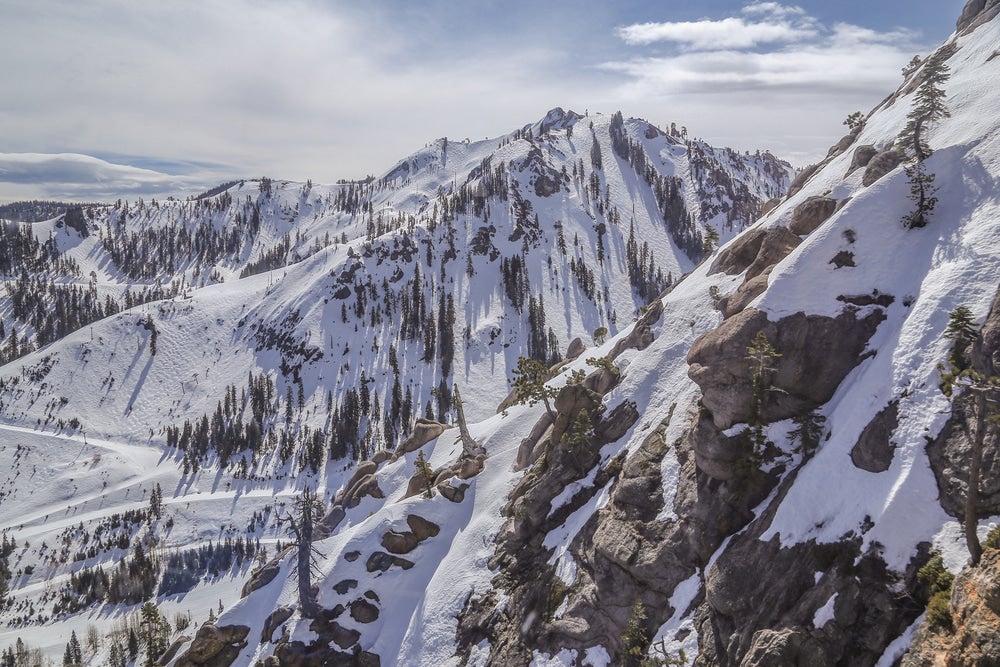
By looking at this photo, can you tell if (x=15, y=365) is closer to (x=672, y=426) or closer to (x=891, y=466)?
(x=672, y=426)

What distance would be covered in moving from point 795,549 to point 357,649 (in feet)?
121

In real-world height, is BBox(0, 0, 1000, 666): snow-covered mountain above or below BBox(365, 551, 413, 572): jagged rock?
above

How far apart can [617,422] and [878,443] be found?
2139 centimetres

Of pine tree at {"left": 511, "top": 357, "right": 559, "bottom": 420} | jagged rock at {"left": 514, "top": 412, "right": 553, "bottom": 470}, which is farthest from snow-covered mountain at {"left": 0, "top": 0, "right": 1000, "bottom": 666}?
pine tree at {"left": 511, "top": 357, "right": 559, "bottom": 420}

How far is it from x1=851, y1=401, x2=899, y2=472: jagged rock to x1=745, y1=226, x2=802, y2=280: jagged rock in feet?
59.7

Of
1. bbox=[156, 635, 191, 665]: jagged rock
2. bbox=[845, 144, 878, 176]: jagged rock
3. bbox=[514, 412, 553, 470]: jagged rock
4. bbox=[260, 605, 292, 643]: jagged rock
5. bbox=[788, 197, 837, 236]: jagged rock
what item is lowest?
bbox=[156, 635, 191, 665]: jagged rock

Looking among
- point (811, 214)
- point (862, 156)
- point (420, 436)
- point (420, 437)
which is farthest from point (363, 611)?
point (862, 156)

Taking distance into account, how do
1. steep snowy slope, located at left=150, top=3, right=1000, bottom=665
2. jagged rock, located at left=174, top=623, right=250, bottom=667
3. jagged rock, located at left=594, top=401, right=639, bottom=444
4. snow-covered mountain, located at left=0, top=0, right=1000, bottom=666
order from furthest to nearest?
jagged rock, located at left=174, top=623, right=250, bottom=667 → jagged rock, located at left=594, top=401, right=639, bottom=444 → steep snowy slope, located at left=150, top=3, right=1000, bottom=665 → snow-covered mountain, located at left=0, top=0, right=1000, bottom=666

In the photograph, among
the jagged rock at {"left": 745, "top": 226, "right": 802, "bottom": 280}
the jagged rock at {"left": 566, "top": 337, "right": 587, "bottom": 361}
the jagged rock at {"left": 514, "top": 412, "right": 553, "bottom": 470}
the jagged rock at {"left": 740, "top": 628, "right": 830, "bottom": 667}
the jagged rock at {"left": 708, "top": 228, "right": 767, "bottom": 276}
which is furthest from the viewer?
the jagged rock at {"left": 566, "top": 337, "right": 587, "bottom": 361}

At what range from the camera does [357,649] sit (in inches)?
1634

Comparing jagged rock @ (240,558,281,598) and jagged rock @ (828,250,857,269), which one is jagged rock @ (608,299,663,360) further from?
jagged rock @ (240,558,281,598)

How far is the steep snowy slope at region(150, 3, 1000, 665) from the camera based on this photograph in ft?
68.0

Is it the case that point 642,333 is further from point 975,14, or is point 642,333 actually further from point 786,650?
point 975,14

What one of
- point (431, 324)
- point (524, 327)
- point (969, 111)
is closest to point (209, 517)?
point (431, 324)
